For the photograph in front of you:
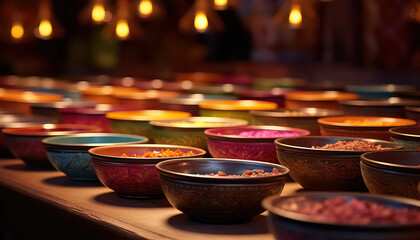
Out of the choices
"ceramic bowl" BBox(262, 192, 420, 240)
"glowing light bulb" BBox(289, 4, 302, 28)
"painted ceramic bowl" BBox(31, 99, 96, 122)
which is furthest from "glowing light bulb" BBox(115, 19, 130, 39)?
"ceramic bowl" BBox(262, 192, 420, 240)

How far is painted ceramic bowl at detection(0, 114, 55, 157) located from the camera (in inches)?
106

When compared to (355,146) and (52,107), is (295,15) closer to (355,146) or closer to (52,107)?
(52,107)

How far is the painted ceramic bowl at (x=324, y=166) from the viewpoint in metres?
1.74

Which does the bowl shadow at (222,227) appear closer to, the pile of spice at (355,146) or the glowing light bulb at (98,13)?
the pile of spice at (355,146)

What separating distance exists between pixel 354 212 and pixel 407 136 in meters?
0.76

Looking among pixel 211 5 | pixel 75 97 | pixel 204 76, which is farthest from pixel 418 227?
pixel 204 76

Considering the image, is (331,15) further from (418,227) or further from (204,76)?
(418,227)

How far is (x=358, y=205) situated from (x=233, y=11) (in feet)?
21.8

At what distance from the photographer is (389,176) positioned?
150 centimetres

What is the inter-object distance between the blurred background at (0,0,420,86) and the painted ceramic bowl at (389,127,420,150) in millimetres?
2165

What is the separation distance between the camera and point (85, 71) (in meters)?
10.8

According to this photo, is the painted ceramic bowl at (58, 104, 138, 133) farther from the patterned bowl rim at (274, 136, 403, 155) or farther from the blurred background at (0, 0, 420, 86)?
the blurred background at (0, 0, 420, 86)

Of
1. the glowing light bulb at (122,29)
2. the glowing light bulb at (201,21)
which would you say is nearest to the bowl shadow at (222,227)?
the glowing light bulb at (201,21)

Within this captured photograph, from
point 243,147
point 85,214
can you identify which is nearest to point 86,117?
point 243,147
